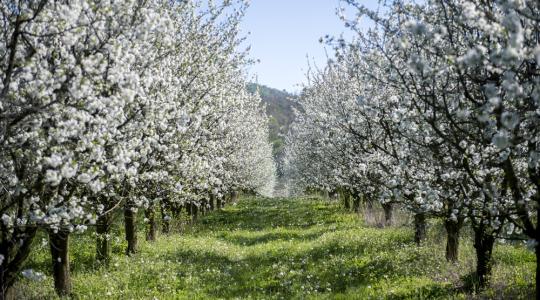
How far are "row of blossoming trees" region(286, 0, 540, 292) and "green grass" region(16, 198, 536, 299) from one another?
3.45 feet

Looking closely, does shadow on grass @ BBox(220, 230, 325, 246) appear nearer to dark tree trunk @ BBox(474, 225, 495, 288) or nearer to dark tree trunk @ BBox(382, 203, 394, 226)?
dark tree trunk @ BBox(382, 203, 394, 226)

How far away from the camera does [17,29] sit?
19.5ft

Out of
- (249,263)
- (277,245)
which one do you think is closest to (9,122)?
(249,263)

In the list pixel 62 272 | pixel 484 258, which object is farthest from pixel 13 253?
pixel 484 258

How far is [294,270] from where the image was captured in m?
14.0

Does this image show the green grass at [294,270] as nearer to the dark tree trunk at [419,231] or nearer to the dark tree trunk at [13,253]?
the dark tree trunk at [419,231]

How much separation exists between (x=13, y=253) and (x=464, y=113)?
7904mm

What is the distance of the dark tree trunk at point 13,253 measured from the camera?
7.77 m

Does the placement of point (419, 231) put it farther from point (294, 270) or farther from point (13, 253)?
point (13, 253)

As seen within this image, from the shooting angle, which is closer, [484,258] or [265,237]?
[484,258]

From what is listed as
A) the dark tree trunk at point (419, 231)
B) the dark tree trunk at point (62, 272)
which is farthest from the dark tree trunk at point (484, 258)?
the dark tree trunk at point (62, 272)

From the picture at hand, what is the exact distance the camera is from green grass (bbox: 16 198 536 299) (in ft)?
36.0

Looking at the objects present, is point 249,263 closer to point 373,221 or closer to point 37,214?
point 373,221

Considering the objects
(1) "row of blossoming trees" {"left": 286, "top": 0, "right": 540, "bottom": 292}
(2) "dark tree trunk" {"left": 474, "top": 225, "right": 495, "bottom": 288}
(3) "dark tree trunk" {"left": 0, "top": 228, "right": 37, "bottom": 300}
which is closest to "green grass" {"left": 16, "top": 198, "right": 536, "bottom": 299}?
(2) "dark tree trunk" {"left": 474, "top": 225, "right": 495, "bottom": 288}
